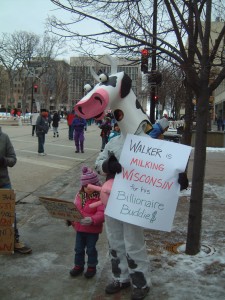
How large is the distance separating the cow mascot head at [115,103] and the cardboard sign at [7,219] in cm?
148

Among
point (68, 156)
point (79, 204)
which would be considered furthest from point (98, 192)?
point (68, 156)

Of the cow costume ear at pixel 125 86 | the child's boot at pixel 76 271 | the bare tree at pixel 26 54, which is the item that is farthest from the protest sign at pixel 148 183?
the bare tree at pixel 26 54

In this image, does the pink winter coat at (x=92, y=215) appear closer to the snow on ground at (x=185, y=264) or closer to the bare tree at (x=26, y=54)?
the snow on ground at (x=185, y=264)

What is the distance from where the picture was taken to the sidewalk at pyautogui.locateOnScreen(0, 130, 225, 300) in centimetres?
368

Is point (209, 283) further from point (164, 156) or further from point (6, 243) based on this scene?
point (6, 243)

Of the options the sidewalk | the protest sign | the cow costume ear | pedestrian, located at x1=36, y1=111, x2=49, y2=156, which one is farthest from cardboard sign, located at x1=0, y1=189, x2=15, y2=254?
pedestrian, located at x1=36, y1=111, x2=49, y2=156

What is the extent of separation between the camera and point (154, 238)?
17.2ft

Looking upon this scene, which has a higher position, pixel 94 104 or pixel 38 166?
pixel 94 104

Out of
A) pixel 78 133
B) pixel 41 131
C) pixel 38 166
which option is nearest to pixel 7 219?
pixel 38 166

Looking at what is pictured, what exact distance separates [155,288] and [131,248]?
20.9 inches

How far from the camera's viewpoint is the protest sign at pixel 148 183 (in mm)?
3521

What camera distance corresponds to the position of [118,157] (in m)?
3.68

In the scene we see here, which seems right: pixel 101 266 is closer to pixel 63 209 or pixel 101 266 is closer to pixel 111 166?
pixel 63 209

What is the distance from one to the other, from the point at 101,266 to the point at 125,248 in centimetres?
78
